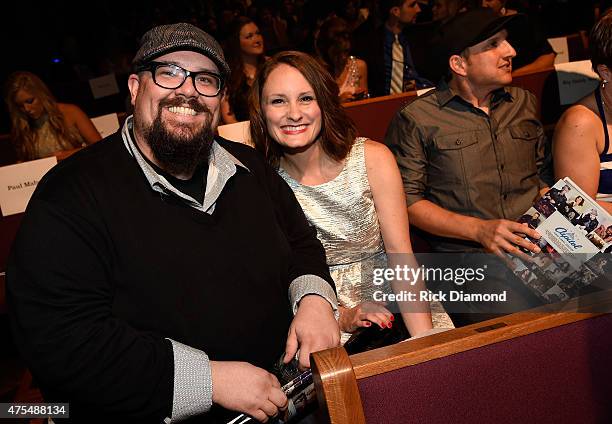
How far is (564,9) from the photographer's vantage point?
7.46 metres

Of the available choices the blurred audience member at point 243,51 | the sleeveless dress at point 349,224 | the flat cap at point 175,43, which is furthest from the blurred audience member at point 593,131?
the blurred audience member at point 243,51

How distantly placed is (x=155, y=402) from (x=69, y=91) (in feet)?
22.0

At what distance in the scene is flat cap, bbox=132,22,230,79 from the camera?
164 cm

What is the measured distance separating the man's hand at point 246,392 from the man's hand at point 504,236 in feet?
3.62

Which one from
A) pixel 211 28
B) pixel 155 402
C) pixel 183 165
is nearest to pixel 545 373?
pixel 155 402

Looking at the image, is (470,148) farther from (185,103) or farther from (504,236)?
(185,103)

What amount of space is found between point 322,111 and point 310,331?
0.98 meters

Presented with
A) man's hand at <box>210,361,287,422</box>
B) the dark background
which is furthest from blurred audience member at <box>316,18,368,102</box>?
man's hand at <box>210,361,287,422</box>

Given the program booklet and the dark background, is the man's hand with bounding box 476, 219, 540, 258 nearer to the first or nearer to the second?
the program booklet

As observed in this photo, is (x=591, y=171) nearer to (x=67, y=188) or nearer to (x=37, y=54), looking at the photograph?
(x=67, y=188)

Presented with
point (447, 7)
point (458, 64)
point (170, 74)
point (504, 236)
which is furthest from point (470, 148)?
point (447, 7)

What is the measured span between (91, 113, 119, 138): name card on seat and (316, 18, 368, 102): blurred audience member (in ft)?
5.75

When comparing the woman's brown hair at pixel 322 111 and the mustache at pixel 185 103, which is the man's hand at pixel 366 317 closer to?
the woman's brown hair at pixel 322 111

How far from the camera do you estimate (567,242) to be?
1.96 m
